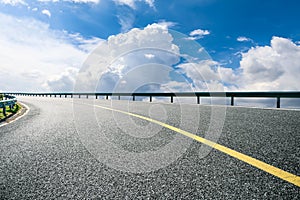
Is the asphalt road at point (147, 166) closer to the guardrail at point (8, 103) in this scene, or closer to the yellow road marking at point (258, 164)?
the yellow road marking at point (258, 164)

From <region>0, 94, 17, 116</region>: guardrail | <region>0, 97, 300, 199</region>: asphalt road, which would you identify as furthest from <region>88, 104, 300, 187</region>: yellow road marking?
<region>0, 94, 17, 116</region>: guardrail

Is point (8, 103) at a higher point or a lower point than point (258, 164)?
higher

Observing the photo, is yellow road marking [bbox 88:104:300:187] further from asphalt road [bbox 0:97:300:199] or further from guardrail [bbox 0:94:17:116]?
guardrail [bbox 0:94:17:116]

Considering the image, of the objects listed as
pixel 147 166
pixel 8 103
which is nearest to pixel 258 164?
pixel 147 166

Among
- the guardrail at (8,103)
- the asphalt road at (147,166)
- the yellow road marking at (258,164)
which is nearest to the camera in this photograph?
the asphalt road at (147,166)

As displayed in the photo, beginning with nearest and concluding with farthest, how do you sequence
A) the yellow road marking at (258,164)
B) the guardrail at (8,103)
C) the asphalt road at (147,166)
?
the asphalt road at (147,166) → the yellow road marking at (258,164) → the guardrail at (8,103)

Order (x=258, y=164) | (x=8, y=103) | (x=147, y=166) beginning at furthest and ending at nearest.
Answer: (x=8, y=103) < (x=147, y=166) < (x=258, y=164)

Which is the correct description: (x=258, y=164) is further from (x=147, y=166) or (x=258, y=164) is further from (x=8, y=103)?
(x=8, y=103)

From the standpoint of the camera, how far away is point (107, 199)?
2.67 m

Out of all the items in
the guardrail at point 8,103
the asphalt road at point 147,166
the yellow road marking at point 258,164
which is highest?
the guardrail at point 8,103

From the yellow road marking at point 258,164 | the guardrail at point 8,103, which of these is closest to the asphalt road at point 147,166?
the yellow road marking at point 258,164

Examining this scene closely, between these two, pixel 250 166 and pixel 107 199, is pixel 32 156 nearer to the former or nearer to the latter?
pixel 107 199

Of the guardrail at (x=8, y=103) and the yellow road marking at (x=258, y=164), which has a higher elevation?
the guardrail at (x=8, y=103)

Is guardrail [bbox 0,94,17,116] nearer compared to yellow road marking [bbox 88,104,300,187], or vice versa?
yellow road marking [bbox 88,104,300,187]
